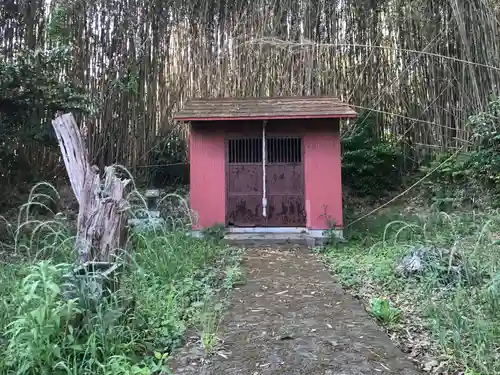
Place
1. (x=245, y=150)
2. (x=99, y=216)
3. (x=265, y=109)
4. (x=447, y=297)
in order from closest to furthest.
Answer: (x=99, y=216) < (x=447, y=297) < (x=265, y=109) < (x=245, y=150)

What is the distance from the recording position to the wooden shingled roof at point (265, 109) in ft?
24.4

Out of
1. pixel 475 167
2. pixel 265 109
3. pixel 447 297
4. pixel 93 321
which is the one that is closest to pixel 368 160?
pixel 475 167

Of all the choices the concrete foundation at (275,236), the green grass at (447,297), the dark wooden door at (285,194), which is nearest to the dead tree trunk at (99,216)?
the green grass at (447,297)

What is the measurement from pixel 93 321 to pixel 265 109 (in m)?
5.68

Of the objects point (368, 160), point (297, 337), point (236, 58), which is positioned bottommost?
point (297, 337)

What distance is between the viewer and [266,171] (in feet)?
25.4

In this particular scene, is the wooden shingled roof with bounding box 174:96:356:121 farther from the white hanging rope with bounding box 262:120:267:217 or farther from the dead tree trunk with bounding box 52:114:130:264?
the dead tree trunk with bounding box 52:114:130:264

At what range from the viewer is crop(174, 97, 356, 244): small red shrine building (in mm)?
7668

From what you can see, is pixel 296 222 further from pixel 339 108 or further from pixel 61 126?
pixel 61 126

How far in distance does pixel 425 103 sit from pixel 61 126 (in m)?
8.41

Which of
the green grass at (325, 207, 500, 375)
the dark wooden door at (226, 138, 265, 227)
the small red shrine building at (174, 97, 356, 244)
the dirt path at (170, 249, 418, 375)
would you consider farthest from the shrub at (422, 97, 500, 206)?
the dirt path at (170, 249, 418, 375)

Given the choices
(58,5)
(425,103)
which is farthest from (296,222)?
(58,5)

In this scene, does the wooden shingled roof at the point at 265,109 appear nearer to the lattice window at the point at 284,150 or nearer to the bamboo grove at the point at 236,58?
the lattice window at the point at 284,150

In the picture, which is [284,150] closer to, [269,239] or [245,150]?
[245,150]
